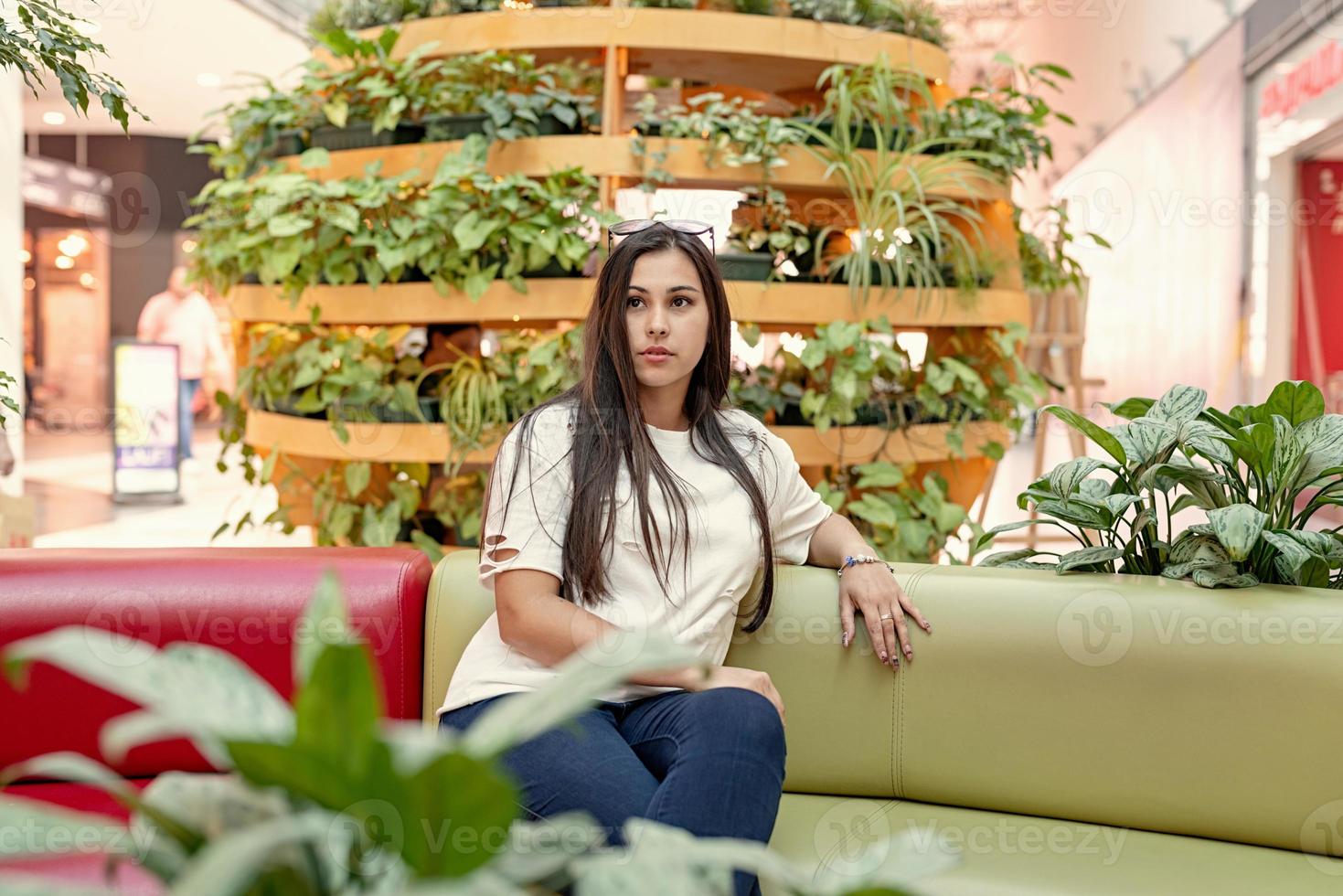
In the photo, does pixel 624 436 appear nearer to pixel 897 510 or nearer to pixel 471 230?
pixel 471 230

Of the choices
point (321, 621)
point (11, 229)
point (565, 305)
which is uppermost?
point (11, 229)

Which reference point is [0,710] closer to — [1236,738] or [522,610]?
[522,610]

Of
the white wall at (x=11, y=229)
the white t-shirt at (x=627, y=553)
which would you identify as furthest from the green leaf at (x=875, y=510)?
the white wall at (x=11, y=229)

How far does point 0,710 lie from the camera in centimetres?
185

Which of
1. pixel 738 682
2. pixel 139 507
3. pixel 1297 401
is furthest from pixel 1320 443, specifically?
pixel 139 507

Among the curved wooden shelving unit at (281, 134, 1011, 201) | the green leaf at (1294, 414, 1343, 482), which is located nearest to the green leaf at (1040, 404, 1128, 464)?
the green leaf at (1294, 414, 1343, 482)

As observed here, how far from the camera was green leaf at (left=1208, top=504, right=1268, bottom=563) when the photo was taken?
1.71 metres

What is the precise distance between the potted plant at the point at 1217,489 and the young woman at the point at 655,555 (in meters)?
0.33

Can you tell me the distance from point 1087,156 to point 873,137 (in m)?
8.49

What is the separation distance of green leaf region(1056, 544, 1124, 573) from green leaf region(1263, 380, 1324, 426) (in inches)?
12.5

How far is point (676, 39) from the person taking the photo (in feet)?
11.1

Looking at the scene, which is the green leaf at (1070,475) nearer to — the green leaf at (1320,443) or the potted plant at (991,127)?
the green leaf at (1320,443)

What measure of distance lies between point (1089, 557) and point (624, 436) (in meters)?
0.74

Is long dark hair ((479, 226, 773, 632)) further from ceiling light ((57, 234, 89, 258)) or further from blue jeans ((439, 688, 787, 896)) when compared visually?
ceiling light ((57, 234, 89, 258))
